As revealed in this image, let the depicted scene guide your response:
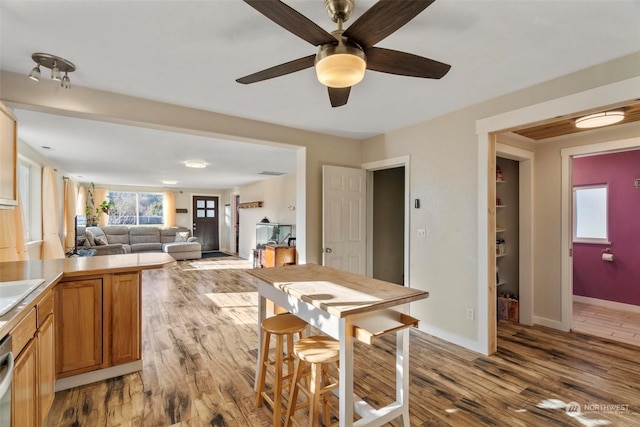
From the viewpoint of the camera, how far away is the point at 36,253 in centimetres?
472

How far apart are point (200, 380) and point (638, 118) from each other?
4728 mm

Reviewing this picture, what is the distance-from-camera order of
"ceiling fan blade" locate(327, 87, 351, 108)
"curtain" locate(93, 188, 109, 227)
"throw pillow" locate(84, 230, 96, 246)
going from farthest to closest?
1. "curtain" locate(93, 188, 109, 227)
2. "throw pillow" locate(84, 230, 96, 246)
3. "ceiling fan blade" locate(327, 87, 351, 108)

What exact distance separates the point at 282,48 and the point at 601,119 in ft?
9.86

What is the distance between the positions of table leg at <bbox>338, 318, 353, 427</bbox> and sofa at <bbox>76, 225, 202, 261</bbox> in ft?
26.2

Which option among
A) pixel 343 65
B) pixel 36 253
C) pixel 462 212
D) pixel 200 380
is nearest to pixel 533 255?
pixel 462 212

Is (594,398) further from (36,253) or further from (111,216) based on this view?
(111,216)

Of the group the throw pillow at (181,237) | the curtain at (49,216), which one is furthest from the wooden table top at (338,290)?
the throw pillow at (181,237)

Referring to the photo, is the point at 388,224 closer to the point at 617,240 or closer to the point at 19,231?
the point at 617,240

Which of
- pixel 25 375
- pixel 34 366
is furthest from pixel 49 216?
pixel 25 375

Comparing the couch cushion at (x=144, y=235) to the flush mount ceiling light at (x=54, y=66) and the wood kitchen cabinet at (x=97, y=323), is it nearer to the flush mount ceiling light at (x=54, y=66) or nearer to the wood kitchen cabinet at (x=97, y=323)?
the wood kitchen cabinet at (x=97, y=323)

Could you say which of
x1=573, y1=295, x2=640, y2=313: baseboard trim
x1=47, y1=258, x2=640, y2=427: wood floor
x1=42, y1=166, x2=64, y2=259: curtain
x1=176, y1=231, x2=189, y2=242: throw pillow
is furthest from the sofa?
x1=573, y1=295, x2=640, y2=313: baseboard trim

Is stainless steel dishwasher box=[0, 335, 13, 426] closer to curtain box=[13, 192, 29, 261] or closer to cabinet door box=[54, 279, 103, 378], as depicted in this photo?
cabinet door box=[54, 279, 103, 378]

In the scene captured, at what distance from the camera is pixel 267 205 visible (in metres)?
7.98

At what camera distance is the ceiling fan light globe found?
4.33 feet
